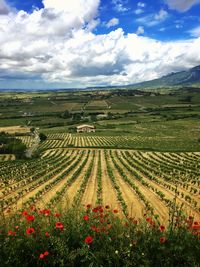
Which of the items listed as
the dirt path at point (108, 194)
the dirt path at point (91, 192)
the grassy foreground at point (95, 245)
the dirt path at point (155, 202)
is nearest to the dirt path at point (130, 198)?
the dirt path at point (108, 194)

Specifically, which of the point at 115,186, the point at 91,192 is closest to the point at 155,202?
the point at 115,186

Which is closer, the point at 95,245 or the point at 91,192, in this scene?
the point at 95,245

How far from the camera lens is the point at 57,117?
7037 inches

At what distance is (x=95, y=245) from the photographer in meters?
7.05

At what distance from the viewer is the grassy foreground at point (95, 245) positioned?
655 centimetres

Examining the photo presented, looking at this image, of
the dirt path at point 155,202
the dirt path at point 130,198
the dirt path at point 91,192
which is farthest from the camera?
the dirt path at point 91,192

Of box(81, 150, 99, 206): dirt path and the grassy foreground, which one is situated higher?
the grassy foreground

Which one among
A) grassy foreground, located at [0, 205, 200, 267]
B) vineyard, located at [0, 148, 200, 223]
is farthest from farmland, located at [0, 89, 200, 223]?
grassy foreground, located at [0, 205, 200, 267]

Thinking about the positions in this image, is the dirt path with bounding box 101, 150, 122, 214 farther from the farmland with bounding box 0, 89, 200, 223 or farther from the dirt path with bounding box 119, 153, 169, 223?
the dirt path with bounding box 119, 153, 169, 223

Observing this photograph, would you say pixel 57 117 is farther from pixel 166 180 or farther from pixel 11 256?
pixel 11 256

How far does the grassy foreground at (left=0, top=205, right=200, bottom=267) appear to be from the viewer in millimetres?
6555

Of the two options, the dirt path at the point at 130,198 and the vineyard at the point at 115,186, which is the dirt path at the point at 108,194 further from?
the dirt path at the point at 130,198

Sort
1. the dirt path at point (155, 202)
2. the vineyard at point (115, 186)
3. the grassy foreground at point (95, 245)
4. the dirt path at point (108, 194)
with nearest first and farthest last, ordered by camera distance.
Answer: the grassy foreground at point (95, 245)
the dirt path at point (155, 202)
the vineyard at point (115, 186)
the dirt path at point (108, 194)

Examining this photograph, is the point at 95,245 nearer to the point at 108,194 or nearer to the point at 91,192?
the point at 108,194
